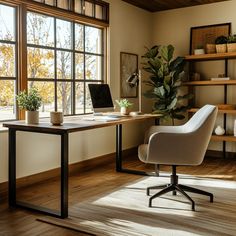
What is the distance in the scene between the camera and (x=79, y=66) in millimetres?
4578

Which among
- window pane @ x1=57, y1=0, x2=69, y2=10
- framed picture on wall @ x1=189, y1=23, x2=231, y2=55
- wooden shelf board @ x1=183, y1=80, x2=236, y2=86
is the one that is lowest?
wooden shelf board @ x1=183, y1=80, x2=236, y2=86

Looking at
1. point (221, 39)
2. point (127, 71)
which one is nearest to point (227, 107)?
point (221, 39)

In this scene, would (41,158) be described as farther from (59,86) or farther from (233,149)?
(233,149)

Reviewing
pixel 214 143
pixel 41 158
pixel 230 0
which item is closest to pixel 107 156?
pixel 41 158

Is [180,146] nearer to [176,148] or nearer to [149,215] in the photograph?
[176,148]

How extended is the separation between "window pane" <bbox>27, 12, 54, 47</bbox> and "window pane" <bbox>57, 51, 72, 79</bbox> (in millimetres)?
213

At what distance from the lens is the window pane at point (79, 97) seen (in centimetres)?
456

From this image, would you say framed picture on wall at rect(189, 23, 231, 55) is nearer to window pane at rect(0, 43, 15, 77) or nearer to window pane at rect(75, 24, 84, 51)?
window pane at rect(75, 24, 84, 51)

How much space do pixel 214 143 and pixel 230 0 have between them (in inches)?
88.0

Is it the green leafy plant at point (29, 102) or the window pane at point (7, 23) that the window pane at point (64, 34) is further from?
the green leafy plant at point (29, 102)

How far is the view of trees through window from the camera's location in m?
3.62

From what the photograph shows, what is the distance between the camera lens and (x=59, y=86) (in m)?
4.29

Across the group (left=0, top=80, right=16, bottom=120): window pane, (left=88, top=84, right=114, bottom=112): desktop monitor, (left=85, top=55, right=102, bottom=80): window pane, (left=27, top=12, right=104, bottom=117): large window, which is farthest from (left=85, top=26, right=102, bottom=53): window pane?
(left=0, top=80, right=16, bottom=120): window pane

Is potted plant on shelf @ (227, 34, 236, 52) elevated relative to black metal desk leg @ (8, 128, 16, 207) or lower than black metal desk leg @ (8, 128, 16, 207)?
elevated
